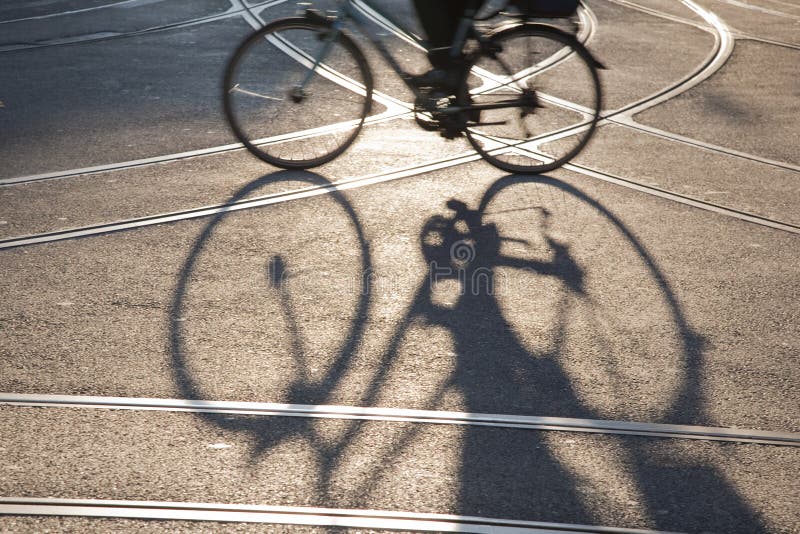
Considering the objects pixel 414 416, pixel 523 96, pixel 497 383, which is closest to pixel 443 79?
pixel 523 96

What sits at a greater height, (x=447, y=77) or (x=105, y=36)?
(x=447, y=77)

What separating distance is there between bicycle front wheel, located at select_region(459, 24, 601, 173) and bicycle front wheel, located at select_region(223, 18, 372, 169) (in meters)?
0.73

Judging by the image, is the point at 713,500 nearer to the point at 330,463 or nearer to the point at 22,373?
the point at 330,463

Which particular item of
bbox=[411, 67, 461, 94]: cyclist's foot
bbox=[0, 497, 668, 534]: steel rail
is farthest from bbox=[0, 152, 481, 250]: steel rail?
bbox=[0, 497, 668, 534]: steel rail

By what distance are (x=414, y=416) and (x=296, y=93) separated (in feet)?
10.0

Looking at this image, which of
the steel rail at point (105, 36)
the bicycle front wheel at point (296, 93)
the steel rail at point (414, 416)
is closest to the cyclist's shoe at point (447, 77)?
the bicycle front wheel at point (296, 93)

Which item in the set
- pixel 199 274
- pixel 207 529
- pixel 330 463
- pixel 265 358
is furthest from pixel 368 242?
pixel 207 529

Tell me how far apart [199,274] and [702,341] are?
2.42m

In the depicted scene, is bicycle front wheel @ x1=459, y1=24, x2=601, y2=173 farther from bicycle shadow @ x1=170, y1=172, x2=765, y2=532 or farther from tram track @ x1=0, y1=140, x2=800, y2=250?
bicycle shadow @ x1=170, y1=172, x2=765, y2=532

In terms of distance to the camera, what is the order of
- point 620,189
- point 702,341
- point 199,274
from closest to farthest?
point 702,341
point 199,274
point 620,189

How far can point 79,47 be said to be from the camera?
30.0 feet

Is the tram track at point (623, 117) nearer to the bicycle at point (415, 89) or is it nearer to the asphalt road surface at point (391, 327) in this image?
the asphalt road surface at point (391, 327)

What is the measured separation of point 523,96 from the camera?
240 inches

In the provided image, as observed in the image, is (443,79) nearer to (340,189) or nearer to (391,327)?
(340,189)
